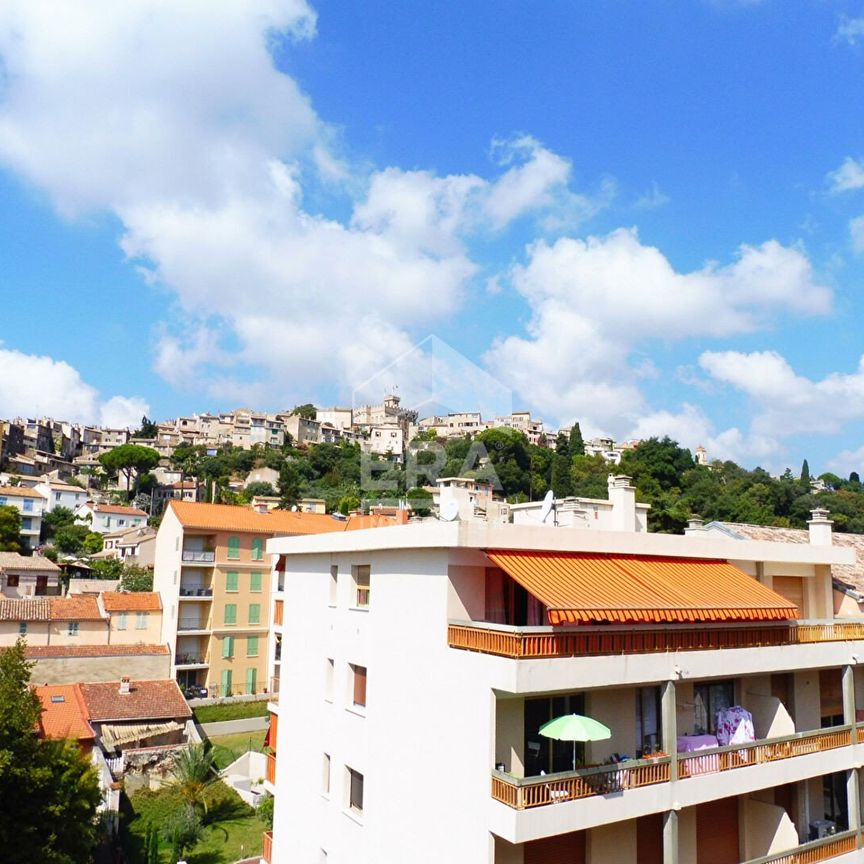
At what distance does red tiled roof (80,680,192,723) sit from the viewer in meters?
38.9

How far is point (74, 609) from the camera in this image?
47.8m

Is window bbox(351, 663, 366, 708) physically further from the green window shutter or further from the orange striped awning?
the green window shutter

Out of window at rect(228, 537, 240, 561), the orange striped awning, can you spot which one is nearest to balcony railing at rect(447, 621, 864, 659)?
the orange striped awning

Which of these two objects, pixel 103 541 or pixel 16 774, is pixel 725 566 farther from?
pixel 103 541

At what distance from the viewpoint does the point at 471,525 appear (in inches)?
581

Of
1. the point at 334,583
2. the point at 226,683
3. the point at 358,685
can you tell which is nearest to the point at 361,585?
the point at 334,583

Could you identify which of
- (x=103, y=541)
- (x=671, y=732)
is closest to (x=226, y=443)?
(x=103, y=541)

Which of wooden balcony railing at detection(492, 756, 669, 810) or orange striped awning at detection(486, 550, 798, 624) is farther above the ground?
orange striped awning at detection(486, 550, 798, 624)

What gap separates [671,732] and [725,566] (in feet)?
18.2

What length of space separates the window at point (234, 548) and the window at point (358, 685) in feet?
113

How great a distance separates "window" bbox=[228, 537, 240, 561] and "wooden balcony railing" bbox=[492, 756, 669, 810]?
135ft

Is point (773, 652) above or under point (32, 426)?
under

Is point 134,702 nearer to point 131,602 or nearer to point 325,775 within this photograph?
point 131,602

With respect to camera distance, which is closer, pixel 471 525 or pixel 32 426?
pixel 471 525
